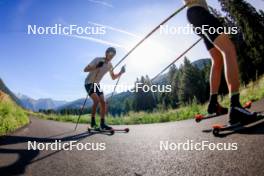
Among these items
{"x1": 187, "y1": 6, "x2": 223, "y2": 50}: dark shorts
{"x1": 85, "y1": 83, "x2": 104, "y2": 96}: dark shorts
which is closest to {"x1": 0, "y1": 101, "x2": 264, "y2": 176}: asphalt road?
{"x1": 187, "y1": 6, "x2": 223, "y2": 50}: dark shorts

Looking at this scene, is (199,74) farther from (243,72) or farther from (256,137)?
(256,137)

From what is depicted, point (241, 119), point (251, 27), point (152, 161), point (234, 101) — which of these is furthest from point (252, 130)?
point (251, 27)

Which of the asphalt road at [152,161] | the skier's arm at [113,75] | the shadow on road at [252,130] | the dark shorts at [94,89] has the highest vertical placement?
the skier's arm at [113,75]

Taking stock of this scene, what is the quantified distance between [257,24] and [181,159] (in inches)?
1944

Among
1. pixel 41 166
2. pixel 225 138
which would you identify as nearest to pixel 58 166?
pixel 41 166

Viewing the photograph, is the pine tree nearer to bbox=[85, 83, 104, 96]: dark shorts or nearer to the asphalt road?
bbox=[85, 83, 104, 96]: dark shorts

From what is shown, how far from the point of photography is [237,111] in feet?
11.4

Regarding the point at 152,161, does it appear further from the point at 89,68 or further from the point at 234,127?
the point at 89,68

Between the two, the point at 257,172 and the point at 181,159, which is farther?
the point at 181,159

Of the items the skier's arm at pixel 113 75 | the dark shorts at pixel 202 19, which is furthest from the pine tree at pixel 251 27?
the dark shorts at pixel 202 19

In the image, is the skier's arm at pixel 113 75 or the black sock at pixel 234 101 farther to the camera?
the skier's arm at pixel 113 75

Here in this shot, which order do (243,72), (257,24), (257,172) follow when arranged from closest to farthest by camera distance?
1. (257,172)
2. (257,24)
3. (243,72)

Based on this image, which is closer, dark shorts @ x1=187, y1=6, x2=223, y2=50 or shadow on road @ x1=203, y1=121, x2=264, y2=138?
shadow on road @ x1=203, y1=121, x2=264, y2=138

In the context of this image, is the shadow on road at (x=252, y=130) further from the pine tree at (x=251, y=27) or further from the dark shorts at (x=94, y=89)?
the pine tree at (x=251, y=27)
